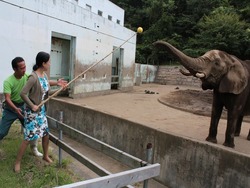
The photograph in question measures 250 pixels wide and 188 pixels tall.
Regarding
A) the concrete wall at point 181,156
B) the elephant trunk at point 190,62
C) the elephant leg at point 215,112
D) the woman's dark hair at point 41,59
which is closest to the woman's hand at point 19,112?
the woman's dark hair at point 41,59

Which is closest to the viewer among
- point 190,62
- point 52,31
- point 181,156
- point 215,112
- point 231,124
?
point 181,156

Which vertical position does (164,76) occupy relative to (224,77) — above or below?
below

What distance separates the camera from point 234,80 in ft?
19.5

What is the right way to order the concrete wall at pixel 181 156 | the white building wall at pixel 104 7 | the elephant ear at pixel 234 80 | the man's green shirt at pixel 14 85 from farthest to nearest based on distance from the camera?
the white building wall at pixel 104 7 < the elephant ear at pixel 234 80 < the man's green shirt at pixel 14 85 < the concrete wall at pixel 181 156

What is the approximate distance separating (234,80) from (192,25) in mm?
38483

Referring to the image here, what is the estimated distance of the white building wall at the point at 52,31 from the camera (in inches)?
396

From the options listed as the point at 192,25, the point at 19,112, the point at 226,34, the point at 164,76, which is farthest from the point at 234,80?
the point at 192,25

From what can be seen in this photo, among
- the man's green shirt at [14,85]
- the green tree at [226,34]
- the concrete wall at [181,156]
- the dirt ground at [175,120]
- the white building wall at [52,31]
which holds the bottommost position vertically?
the dirt ground at [175,120]

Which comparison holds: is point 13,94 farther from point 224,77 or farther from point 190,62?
point 224,77

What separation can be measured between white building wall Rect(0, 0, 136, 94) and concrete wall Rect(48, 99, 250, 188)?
5129 millimetres

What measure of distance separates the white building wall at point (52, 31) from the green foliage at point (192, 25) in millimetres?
17608

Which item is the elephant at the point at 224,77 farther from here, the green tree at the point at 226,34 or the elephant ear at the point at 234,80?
the green tree at the point at 226,34

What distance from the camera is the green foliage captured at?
105 feet

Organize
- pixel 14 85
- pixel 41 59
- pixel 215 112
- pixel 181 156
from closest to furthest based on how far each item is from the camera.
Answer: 1. pixel 41 59
2. pixel 14 85
3. pixel 181 156
4. pixel 215 112
